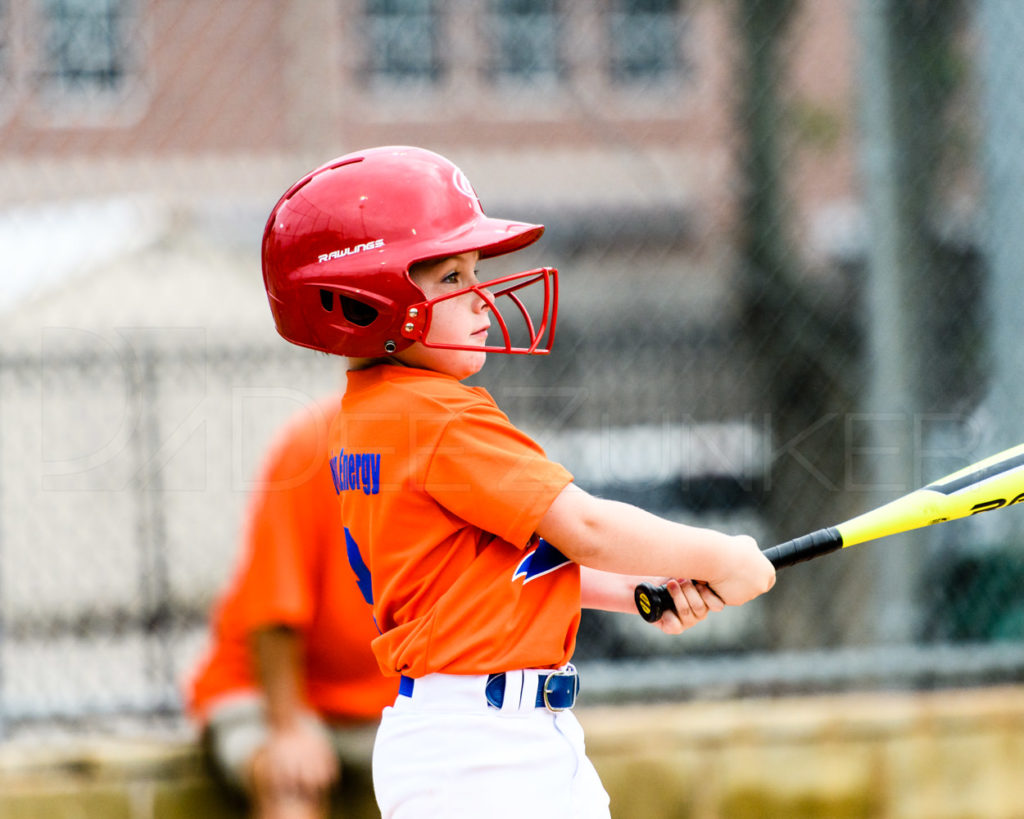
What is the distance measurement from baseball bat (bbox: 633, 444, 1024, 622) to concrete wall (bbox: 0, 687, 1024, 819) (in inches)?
62.6

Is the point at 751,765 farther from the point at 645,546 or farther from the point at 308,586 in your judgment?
the point at 645,546

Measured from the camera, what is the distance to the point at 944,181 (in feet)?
13.2

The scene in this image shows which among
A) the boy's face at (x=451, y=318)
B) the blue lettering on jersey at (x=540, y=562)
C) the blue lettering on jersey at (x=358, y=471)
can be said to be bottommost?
the blue lettering on jersey at (x=540, y=562)

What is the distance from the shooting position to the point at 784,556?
5.50 ft

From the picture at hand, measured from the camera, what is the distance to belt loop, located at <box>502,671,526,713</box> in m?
1.60

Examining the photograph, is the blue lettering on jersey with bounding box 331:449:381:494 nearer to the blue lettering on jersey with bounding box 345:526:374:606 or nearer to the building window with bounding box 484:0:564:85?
the blue lettering on jersey with bounding box 345:526:374:606

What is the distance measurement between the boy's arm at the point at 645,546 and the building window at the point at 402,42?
5.14 metres

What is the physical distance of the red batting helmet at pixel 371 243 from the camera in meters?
1.62

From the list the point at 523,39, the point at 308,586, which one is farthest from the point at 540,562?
the point at 523,39

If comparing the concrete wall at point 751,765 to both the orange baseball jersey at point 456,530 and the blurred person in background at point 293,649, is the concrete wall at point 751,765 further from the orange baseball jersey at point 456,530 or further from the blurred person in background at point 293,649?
the orange baseball jersey at point 456,530

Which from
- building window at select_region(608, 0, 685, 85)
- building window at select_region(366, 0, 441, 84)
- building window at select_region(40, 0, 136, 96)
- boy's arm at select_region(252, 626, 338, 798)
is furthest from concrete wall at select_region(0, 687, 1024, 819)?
building window at select_region(366, 0, 441, 84)

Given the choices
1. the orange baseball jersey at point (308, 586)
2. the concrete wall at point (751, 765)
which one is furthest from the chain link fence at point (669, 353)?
the orange baseball jersey at point (308, 586)

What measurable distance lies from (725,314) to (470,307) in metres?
2.64

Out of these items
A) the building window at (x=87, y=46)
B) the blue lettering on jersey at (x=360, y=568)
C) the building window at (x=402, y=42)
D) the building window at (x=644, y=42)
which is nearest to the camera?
the blue lettering on jersey at (x=360, y=568)
